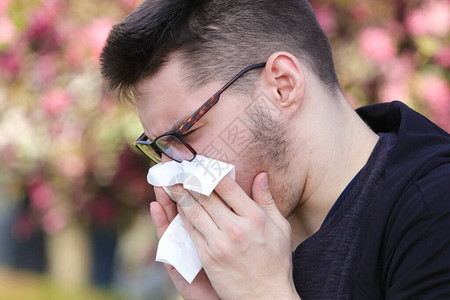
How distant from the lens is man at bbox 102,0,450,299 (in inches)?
68.4

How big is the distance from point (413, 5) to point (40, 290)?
4.67 metres

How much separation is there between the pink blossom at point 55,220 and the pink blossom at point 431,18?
112 inches

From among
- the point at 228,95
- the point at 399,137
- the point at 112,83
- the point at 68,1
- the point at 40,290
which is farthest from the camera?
the point at 40,290

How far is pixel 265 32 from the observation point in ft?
6.42

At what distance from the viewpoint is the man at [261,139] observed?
5.70 feet

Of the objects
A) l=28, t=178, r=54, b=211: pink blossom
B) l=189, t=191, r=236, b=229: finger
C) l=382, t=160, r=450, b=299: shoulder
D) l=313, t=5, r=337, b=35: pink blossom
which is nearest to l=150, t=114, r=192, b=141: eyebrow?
l=189, t=191, r=236, b=229: finger

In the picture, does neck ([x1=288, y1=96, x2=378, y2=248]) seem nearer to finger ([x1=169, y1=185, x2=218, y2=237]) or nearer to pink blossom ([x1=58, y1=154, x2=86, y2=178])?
finger ([x1=169, y1=185, x2=218, y2=237])

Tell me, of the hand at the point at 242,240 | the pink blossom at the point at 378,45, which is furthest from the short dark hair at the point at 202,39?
the pink blossom at the point at 378,45

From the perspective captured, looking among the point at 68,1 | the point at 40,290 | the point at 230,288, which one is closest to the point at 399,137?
the point at 230,288

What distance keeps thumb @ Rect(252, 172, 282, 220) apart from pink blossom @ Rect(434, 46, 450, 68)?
70.2 inches

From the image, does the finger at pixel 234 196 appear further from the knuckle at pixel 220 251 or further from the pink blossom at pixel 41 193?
the pink blossom at pixel 41 193

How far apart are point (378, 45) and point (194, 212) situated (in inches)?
72.7

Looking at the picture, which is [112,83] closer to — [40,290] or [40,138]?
[40,138]

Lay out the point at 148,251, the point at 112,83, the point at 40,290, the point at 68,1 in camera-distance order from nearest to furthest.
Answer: the point at 112,83
the point at 68,1
the point at 148,251
the point at 40,290
